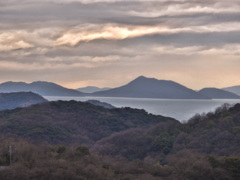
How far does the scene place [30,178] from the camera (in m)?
34.4

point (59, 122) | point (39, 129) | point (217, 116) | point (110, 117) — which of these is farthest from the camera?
point (110, 117)

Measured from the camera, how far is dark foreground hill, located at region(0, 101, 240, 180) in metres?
38.5

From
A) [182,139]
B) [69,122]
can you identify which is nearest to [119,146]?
[182,139]

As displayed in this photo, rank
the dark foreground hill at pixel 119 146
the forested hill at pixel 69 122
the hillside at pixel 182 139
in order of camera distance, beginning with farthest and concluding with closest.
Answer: the forested hill at pixel 69 122 → the hillside at pixel 182 139 → the dark foreground hill at pixel 119 146

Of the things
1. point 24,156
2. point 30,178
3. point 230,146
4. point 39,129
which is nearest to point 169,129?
point 230,146

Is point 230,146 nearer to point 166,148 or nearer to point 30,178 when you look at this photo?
point 166,148

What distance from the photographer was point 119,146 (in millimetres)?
77125

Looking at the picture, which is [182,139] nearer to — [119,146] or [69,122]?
[119,146]

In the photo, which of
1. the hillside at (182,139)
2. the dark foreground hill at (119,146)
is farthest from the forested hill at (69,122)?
the hillside at (182,139)

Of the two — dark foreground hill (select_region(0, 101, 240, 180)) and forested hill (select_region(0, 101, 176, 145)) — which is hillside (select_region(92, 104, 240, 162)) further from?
forested hill (select_region(0, 101, 176, 145))

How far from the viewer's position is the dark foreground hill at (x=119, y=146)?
38469 millimetres

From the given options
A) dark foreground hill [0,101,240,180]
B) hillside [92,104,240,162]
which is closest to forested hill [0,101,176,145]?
dark foreground hill [0,101,240,180]

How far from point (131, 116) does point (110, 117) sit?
29.3 ft

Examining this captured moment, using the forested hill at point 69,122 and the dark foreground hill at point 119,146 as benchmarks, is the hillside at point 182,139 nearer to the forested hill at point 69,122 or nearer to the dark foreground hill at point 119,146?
the dark foreground hill at point 119,146
